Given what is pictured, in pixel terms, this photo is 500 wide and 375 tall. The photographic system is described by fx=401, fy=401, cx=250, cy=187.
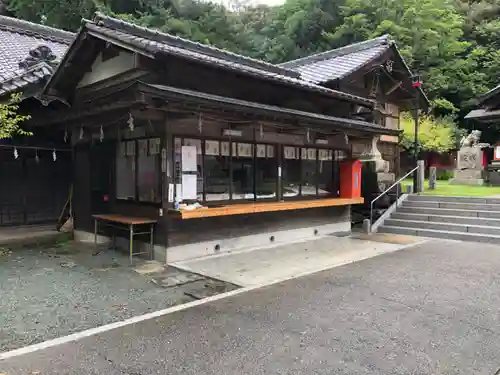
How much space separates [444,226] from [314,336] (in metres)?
8.88

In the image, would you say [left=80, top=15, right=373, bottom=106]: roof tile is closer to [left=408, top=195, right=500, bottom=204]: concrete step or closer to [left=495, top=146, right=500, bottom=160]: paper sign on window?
[left=408, top=195, right=500, bottom=204]: concrete step

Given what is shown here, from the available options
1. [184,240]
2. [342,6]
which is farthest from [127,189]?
[342,6]

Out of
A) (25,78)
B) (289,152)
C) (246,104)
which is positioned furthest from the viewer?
(289,152)

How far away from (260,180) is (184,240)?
2.67 m

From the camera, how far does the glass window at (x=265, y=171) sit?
992 centimetres

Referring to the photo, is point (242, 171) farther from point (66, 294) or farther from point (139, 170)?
point (66, 294)

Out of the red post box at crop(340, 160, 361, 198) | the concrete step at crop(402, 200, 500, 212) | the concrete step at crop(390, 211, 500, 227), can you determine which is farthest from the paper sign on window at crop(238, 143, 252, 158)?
the concrete step at crop(402, 200, 500, 212)

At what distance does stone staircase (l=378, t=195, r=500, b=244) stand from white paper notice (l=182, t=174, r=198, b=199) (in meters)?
6.88

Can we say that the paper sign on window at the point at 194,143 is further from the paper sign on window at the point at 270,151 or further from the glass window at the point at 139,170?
the paper sign on window at the point at 270,151

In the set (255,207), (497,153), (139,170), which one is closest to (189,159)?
(139,170)

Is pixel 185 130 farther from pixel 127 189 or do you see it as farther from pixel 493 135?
pixel 493 135

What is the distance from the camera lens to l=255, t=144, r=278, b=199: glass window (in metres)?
9.92

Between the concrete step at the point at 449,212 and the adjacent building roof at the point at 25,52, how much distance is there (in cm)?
1129

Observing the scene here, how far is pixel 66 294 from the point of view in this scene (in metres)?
6.05
